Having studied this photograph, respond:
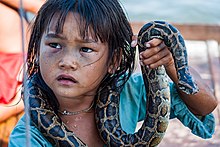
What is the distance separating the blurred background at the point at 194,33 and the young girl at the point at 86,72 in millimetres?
1261

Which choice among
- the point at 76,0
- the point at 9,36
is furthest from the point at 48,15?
the point at 9,36

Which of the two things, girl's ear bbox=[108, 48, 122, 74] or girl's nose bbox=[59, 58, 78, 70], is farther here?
girl's ear bbox=[108, 48, 122, 74]

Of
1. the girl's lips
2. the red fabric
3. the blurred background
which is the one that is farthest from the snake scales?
the blurred background

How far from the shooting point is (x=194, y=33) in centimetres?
461

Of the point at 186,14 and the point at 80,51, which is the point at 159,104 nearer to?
the point at 80,51

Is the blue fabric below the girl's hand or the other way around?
below

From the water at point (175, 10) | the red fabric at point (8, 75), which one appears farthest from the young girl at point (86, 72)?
the water at point (175, 10)

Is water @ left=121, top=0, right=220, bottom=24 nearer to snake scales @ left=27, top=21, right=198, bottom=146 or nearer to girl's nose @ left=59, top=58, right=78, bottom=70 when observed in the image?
snake scales @ left=27, top=21, right=198, bottom=146

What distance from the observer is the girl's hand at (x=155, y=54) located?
163cm

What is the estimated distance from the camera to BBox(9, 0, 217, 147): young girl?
Result: 1562 millimetres

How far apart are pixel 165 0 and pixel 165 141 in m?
4.75

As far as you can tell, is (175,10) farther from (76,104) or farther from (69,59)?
(69,59)

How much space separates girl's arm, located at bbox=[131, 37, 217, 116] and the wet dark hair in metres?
0.06

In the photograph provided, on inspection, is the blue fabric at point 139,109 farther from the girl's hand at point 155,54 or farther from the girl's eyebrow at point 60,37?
the girl's eyebrow at point 60,37
